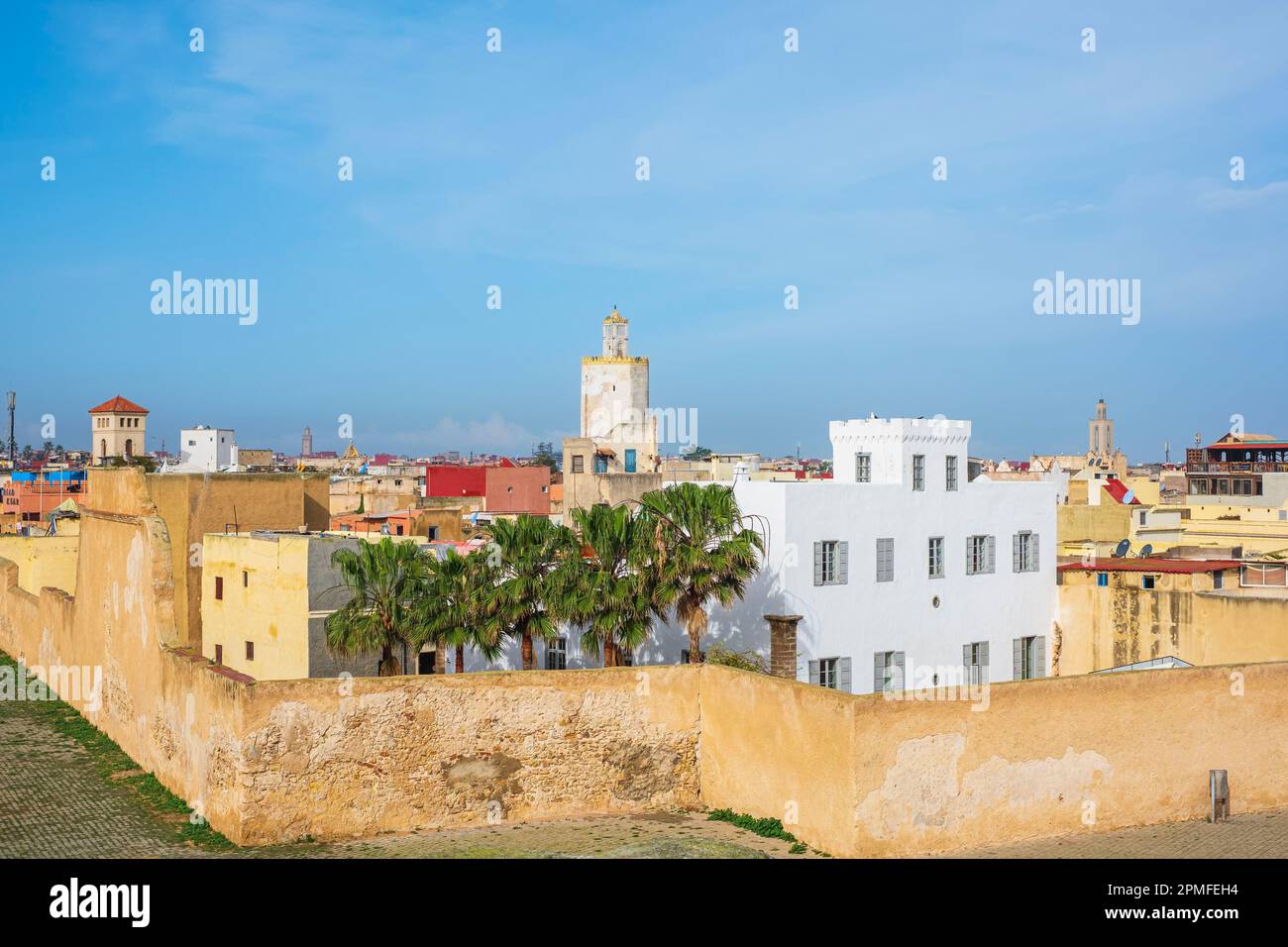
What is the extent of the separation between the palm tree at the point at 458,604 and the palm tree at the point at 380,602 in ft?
0.52

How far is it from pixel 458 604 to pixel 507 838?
5.88 metres

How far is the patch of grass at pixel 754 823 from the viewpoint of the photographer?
762 inches

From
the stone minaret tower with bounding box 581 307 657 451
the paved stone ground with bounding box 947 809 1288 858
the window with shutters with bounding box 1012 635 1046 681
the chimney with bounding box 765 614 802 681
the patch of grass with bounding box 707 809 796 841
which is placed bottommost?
the paved stone ground with bounding box 947 809 1288 858

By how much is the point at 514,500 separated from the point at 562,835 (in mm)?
51181

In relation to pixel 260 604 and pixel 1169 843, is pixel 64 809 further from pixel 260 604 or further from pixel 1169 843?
pixel 1169 843

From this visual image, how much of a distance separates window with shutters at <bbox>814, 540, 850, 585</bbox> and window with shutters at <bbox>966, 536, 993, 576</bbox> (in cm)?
400

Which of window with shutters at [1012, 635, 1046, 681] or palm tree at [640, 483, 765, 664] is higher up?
palm tree at [640, 483, 765, 664]

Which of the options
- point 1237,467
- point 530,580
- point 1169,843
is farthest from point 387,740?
point 1237,467

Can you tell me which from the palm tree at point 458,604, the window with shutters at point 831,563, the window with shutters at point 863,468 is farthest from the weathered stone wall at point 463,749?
the window with shutters at point 863,468

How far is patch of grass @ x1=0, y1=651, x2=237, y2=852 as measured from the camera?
60.2 ft

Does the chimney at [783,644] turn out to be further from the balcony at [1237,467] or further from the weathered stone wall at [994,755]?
the balcony at [1237,467]

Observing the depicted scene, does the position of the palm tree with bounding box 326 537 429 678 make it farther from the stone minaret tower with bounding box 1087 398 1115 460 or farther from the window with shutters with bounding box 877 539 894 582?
the stone minaret tower with bounding box 1087 398 1115 460

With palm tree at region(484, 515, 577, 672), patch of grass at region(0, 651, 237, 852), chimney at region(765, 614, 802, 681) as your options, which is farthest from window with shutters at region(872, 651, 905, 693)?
patch of grass at region(0, 651, 237, 852)
